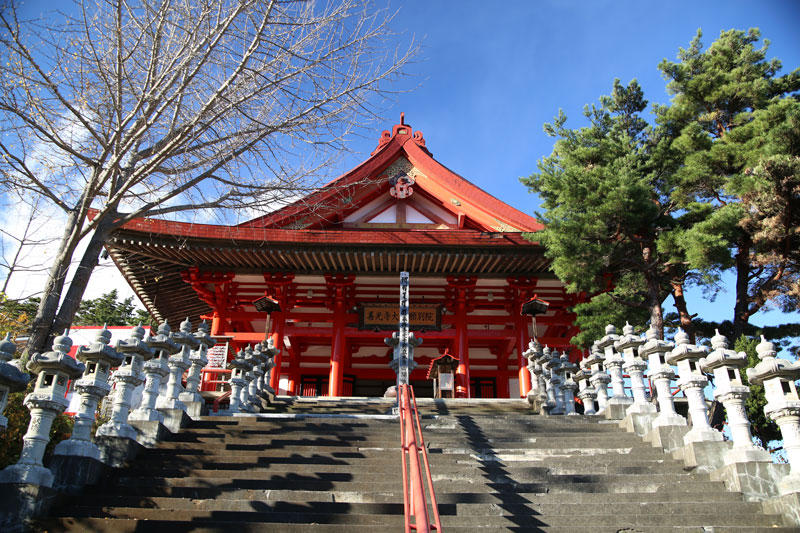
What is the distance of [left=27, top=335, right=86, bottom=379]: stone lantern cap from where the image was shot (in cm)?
576

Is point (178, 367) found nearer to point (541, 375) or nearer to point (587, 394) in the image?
point (541, 375)

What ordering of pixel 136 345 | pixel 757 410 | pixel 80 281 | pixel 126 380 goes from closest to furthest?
pixel 80 281
pixel 126 380
pixel 136 345
pixel 757 410

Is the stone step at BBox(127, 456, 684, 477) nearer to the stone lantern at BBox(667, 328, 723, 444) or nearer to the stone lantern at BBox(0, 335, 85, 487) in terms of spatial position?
the stone lantern at BBox(667, 328, 723, 444)

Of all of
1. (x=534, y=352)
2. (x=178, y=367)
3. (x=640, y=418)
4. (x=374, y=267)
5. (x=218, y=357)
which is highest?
(x=374, y=267)

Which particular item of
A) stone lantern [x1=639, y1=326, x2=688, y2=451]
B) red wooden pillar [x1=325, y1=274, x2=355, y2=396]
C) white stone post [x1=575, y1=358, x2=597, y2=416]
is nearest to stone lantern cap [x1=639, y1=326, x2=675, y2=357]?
stone lantern [x1=639, y1=326, x2=688, y2=451]

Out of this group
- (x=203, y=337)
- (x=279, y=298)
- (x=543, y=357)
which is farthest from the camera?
(x=279, y=298)

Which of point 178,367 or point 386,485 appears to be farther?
point 178,367

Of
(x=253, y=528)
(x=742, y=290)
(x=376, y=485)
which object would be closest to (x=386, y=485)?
(x=376, y=485)

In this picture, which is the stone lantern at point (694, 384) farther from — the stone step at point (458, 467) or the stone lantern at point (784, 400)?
the stone lantern at point (784, 400)

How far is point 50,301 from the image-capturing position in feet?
20.4

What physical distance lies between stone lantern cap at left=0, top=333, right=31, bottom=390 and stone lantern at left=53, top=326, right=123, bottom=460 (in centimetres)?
95

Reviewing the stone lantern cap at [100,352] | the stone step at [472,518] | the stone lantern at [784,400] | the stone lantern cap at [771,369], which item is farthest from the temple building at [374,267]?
the stone step at [472,518]

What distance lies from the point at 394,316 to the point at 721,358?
8912mm

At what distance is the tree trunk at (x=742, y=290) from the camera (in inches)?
469
